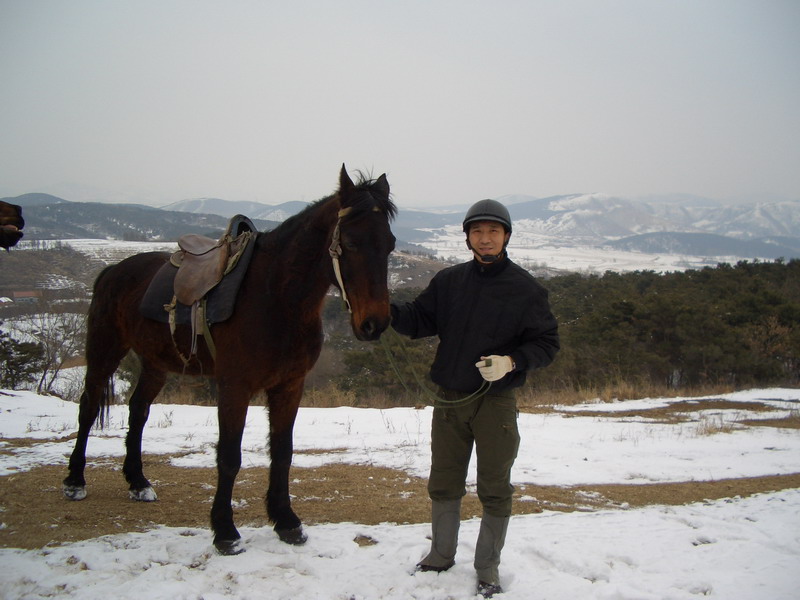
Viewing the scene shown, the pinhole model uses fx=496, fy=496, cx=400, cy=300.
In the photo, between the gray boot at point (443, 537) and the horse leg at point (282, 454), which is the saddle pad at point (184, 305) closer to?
the horse leg at point (282, 454)

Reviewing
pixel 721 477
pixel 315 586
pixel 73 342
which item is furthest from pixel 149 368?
pixel 73 342

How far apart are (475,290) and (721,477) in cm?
501

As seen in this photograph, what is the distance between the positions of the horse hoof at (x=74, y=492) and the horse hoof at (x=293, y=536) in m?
2.12

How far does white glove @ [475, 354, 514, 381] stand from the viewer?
8.56 feet

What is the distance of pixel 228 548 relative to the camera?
3203mm

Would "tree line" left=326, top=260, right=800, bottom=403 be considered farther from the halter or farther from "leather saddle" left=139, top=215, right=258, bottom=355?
the halter

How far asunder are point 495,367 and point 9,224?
116 inches

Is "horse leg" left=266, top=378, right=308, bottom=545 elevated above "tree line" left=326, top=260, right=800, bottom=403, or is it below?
above

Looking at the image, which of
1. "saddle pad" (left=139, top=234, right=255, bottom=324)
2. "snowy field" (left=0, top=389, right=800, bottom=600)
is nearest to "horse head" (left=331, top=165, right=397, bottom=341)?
"saddle pad" (left=139, top=234, right=255, bottom=324)

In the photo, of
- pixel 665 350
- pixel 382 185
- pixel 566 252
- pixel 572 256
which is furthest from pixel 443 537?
pixel 566 252

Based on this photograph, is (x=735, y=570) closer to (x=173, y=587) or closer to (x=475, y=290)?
(x=475, y=290)

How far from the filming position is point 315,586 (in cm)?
283

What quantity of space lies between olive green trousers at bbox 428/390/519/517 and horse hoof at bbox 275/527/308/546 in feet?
3.58

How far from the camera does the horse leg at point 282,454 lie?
3520mm
